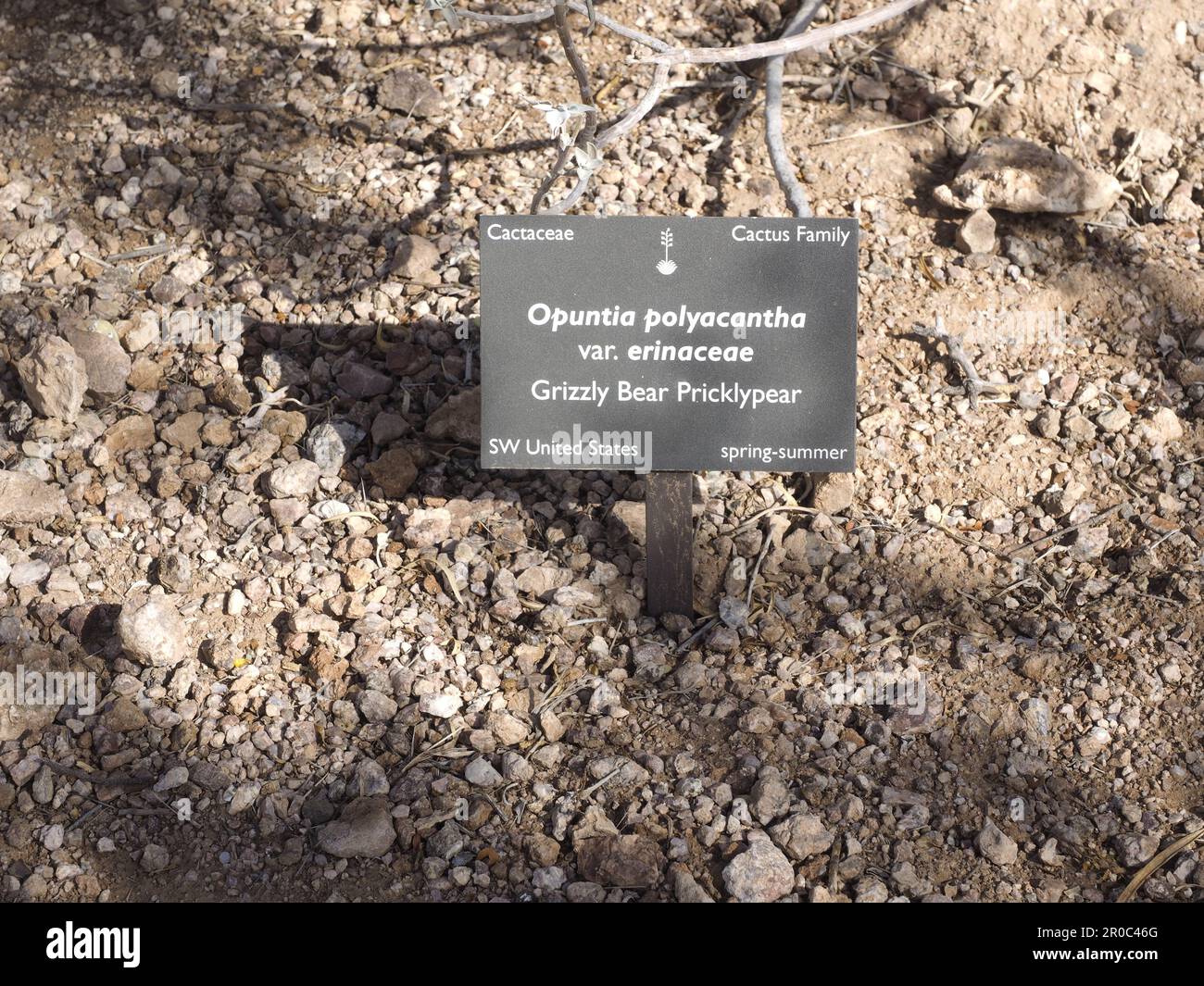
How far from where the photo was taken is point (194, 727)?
9.16 feet

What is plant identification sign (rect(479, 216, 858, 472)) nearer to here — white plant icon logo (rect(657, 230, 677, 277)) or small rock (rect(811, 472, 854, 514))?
white plant icon logo (rect(657, 230, 677, 277))

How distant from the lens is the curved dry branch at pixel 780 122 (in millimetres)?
3482

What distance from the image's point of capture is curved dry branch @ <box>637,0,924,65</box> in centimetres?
318

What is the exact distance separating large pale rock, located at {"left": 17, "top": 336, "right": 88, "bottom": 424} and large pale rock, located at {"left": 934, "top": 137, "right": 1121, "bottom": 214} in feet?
8.74

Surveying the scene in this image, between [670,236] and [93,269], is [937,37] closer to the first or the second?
[670,236]

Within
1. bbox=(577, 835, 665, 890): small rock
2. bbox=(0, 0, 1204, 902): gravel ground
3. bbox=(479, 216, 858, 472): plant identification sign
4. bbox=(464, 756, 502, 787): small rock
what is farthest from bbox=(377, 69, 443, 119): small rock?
bbox=(577, 835, 665, 890): small rock

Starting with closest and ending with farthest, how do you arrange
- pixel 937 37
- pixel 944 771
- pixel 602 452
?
1. pixel 944 771
2. pixel 602 452
3. pixel 937 37

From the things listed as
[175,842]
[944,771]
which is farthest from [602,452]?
[175,842]

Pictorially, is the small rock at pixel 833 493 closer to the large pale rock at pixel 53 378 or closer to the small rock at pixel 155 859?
the small rock at pixel 155 859

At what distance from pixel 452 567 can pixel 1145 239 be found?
2446mm

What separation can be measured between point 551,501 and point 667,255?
0.78 meters

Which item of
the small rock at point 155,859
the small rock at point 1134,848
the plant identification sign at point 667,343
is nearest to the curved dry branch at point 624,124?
the plant identification sign at point 667,343

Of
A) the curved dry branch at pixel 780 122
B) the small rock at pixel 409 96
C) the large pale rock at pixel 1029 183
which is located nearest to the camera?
the curved dry branch at pixel 780 122

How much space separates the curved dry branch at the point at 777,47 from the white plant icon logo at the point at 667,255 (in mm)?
482
